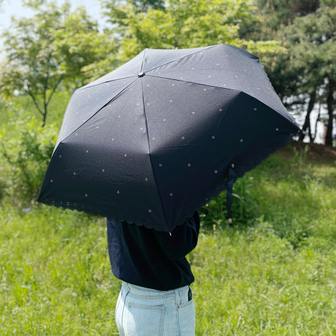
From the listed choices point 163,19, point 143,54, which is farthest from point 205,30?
point 143,54

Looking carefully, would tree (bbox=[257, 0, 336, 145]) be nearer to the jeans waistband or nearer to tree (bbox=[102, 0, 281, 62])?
tree (bbox=[102, 0, 281, 62])

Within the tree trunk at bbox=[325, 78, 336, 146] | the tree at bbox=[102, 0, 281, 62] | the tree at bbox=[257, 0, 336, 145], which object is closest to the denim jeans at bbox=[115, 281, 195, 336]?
the tree at bbox=[102, 0, 281, 62]

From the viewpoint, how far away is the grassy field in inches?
129

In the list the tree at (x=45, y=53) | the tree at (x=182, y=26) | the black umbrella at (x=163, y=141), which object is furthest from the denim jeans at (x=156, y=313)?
the tree at (x=45, y=53)

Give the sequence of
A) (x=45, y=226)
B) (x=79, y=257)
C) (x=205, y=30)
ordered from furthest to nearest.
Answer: (x=205, y=30) < (x=45, y=226) < (x=79, y=257)

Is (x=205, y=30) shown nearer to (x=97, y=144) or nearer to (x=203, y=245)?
(x=203, y=245)

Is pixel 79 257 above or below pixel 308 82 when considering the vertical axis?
above

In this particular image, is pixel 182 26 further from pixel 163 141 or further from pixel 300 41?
pixel 163 141

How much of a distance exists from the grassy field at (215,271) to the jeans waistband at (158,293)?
1.59 meters

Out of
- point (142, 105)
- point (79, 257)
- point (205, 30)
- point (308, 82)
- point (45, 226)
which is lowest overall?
point (308, 82)

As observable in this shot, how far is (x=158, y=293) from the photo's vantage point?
1.68 m

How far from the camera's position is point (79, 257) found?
427 centimetres

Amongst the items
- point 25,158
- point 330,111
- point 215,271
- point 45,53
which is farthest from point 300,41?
point 215,271

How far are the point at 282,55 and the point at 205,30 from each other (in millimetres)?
5108
